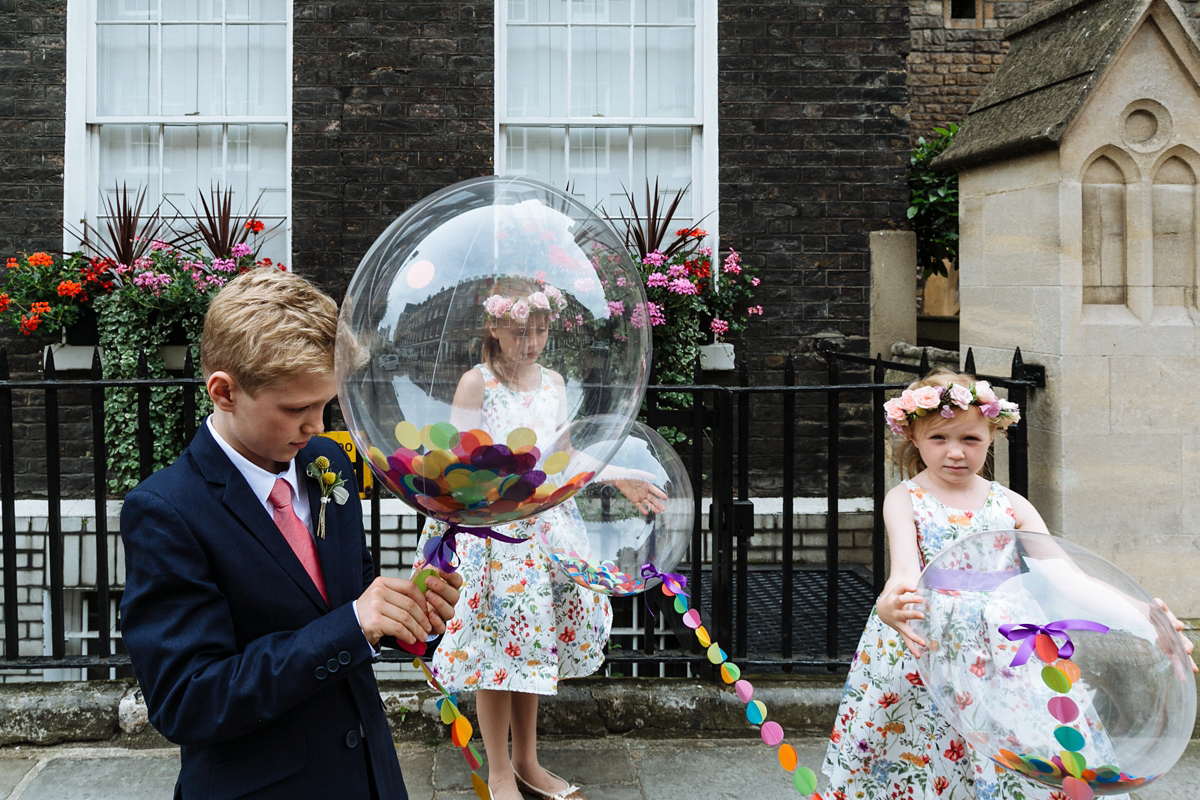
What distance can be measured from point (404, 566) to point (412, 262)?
4.72 meters

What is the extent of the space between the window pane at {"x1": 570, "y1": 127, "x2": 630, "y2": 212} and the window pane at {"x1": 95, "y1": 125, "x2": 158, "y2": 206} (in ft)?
8.93

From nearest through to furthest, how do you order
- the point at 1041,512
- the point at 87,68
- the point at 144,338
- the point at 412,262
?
the point at 412,262, the point at 1041,512, the point at 144,338, the point at 87,68

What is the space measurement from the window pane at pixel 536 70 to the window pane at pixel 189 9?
1938 millimetres

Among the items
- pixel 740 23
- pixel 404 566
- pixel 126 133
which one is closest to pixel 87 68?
pixel 126 133

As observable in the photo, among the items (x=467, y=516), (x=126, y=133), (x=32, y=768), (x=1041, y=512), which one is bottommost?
(x=32, y=768)

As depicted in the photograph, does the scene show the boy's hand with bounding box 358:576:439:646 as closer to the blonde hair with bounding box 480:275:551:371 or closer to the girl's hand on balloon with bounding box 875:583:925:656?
the blonde hair with bounding box 480:275:551:371

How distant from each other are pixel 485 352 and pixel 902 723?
6.33ft

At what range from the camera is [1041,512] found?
4312mm

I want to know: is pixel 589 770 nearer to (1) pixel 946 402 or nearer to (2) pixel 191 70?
(1) pixel 946 402

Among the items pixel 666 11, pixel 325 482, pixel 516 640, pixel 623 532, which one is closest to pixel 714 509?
pixel 516 640

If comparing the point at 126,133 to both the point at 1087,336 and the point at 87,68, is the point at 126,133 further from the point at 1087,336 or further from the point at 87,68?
the point at 1087,336

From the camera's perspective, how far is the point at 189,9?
21.5 feet

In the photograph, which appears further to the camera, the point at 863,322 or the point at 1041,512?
the point at 863,322

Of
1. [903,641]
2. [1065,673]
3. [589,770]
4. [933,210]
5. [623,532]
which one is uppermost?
[933,210]
